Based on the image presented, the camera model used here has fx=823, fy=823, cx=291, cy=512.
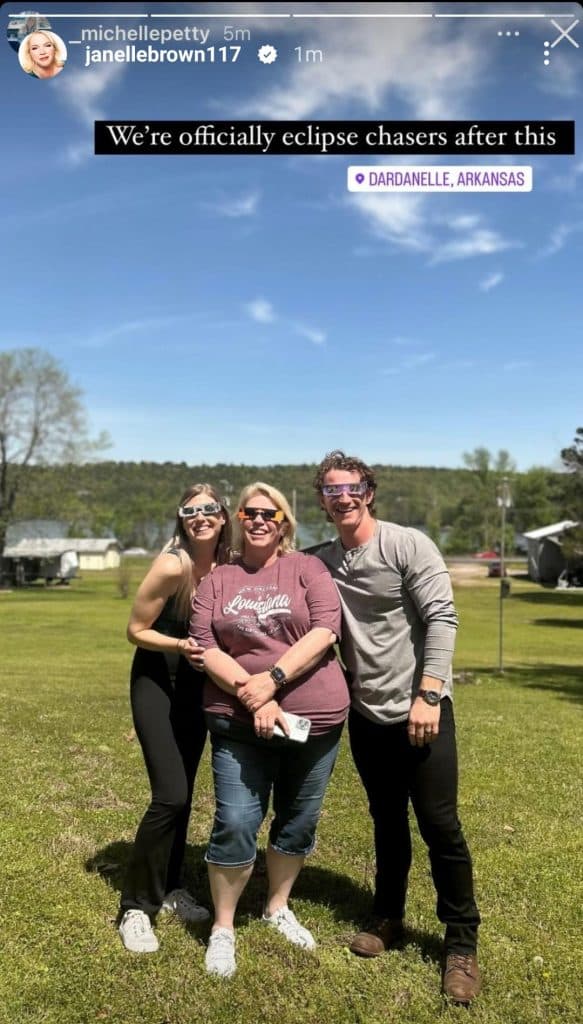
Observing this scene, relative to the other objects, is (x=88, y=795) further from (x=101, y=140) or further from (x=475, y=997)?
(x=101, y=140)

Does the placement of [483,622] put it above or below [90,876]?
below

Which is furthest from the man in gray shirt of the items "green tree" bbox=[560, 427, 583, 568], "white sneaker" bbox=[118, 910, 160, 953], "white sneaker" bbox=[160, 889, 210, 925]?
"green tree" bbox=[560, 427, 583, 568]

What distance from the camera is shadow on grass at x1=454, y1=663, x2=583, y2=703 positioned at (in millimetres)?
15259

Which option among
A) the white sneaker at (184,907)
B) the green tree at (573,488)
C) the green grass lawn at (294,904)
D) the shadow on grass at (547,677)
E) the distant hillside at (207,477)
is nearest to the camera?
the green grass lawn at (294,904)

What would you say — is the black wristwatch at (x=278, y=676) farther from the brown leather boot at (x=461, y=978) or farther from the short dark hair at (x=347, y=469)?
the brown leather boot at (x=461, y=978)

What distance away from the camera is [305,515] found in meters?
105

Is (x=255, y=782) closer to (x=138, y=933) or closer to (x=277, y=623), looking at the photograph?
(x=277, y=623)

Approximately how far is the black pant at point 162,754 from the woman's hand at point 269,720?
0.64 metres

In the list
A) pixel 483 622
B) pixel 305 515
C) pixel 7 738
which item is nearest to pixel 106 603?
pixel 483 622

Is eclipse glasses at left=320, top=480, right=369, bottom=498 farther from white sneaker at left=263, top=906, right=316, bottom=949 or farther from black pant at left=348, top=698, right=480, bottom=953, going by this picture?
white sneaker at left=263, top=906, right=316, bottom=949

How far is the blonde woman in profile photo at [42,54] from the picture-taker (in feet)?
20.4

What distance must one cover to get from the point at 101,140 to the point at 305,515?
9835cm

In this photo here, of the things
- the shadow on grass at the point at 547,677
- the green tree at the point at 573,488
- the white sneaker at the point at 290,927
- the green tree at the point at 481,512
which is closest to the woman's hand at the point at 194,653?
the white sneaker at the point at 290,927

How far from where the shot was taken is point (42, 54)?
6.33 metres
